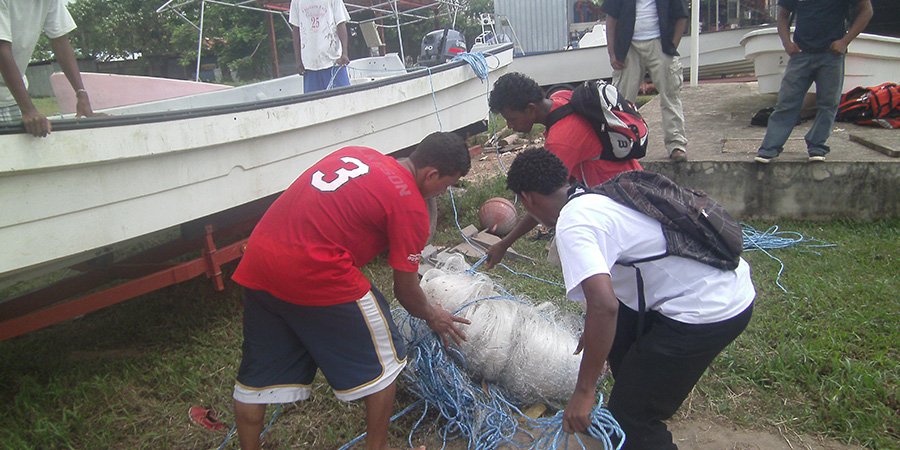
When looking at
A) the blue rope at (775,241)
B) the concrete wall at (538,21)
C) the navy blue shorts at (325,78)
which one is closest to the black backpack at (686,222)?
the blue rope at (775,241)

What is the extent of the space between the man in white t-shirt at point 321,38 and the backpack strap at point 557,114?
10.4ft

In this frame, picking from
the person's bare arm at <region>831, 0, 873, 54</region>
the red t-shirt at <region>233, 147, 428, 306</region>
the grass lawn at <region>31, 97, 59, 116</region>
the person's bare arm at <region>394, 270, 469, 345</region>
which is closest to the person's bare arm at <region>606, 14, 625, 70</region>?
the person's bare arm at <region>831, 0, 873, 54</region>

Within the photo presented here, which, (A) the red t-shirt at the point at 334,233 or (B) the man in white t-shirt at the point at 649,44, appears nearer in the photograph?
(A) the red t-shirt at the point at 334,233

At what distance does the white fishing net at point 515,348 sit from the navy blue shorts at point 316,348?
570 millimetres

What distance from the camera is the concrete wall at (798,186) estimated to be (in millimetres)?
4969

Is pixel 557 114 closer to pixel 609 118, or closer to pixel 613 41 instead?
pixel 609 118

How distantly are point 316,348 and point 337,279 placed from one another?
0.32m

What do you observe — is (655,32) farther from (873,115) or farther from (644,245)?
(644,245)

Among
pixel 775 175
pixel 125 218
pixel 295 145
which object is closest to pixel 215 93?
pixel 295 145

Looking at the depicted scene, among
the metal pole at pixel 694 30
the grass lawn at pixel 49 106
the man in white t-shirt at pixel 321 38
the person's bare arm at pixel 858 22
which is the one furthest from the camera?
the metal pole at pixel 694 30

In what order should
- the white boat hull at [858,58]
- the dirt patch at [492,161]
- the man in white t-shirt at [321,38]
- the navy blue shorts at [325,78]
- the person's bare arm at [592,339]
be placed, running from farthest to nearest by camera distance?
the dirt patch at [492,161]
the white boat hull at [858,58]
the navy blue shorts at [325,78]
the man in white t-shirt at [321,38]
the person's bare arm at [592,339]

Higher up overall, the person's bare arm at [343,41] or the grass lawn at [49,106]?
the person's bare arm at [343,41]

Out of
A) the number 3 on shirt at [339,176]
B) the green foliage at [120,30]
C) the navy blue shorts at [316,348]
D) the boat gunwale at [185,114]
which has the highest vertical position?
the green foliage at [120,30]

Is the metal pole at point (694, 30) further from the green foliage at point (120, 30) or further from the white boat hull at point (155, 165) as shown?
the green foliage at point (120, 30)
